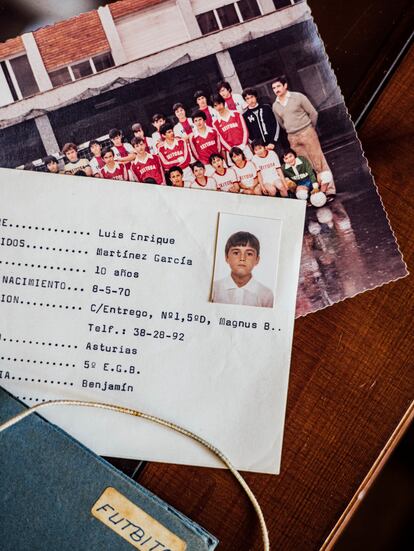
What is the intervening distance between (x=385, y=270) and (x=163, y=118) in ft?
0.75

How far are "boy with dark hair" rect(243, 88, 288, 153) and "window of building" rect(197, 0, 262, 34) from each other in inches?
2.4

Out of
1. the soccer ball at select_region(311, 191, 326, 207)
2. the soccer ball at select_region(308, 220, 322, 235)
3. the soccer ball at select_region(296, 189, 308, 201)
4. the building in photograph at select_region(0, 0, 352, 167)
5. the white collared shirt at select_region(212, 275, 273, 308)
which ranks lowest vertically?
the white collared shirt at select_region(212, 275, 273, 308)

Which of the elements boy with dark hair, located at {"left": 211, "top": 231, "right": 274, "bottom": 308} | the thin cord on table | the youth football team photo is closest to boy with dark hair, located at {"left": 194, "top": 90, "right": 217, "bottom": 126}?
the youth football team photo

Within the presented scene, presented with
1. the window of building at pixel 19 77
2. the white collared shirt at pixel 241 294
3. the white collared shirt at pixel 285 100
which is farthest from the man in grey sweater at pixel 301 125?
the window of building at pixel 19 77

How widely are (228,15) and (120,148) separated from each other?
0.49ft

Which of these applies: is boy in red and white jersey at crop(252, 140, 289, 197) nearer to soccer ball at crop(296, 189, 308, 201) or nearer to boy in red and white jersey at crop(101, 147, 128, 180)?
soccer ball at crop(296, 189, 308, 201)

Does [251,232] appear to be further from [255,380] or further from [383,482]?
[383,482]

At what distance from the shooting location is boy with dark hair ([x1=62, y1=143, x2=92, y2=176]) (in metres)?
0.45

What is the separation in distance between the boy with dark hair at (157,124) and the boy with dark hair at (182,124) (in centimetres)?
1

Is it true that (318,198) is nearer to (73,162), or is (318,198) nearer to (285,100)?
(285,100)

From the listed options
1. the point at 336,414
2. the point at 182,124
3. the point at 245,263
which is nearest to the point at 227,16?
the point at 182,124

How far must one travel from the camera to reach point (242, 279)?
45 cm

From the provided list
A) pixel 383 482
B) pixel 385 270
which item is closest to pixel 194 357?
pixel 385 270

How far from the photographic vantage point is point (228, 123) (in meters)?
0.45
